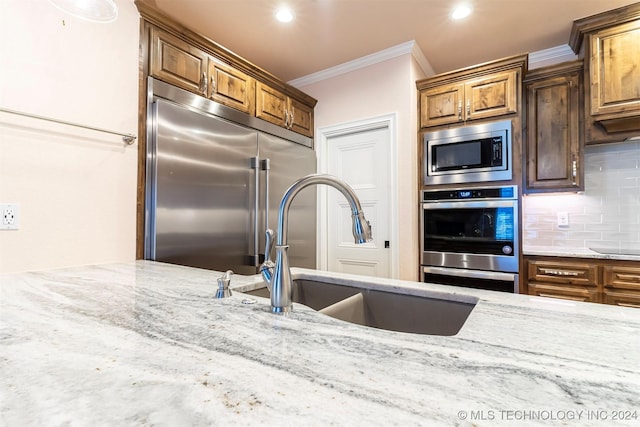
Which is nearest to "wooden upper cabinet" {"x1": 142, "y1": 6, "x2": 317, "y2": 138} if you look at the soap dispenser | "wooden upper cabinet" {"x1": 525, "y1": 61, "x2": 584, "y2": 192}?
the soap dispenser

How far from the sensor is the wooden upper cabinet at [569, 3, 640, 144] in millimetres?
2031

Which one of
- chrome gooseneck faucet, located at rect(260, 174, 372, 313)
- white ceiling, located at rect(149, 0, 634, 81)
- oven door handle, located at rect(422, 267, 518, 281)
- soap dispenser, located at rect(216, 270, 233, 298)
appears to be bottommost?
oven door handle, located at rect(422, 267, 518, 281)

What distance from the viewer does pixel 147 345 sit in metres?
0.53

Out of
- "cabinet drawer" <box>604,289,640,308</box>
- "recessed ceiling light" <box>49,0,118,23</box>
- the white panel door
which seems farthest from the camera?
the white panel door

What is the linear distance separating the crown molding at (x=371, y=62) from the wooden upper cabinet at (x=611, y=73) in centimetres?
109

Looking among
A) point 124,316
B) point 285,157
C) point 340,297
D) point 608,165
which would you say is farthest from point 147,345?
point 608,165

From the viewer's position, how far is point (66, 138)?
1486mm

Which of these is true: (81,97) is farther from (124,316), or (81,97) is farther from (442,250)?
(442,250)

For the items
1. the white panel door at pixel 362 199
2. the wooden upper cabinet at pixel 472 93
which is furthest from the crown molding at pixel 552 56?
the white panel door at pixel 362 199

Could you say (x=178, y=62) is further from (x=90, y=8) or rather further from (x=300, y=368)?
(x=300, y=368)

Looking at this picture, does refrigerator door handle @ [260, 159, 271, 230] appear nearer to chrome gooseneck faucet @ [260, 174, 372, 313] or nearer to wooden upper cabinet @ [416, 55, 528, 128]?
wooden upper cabinet @ [416, 55, 528, 128]

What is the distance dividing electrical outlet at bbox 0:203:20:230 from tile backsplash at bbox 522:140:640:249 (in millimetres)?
3545

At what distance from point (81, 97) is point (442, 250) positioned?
2.63 meters

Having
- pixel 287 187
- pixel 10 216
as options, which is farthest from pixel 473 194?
pixel 10 216
